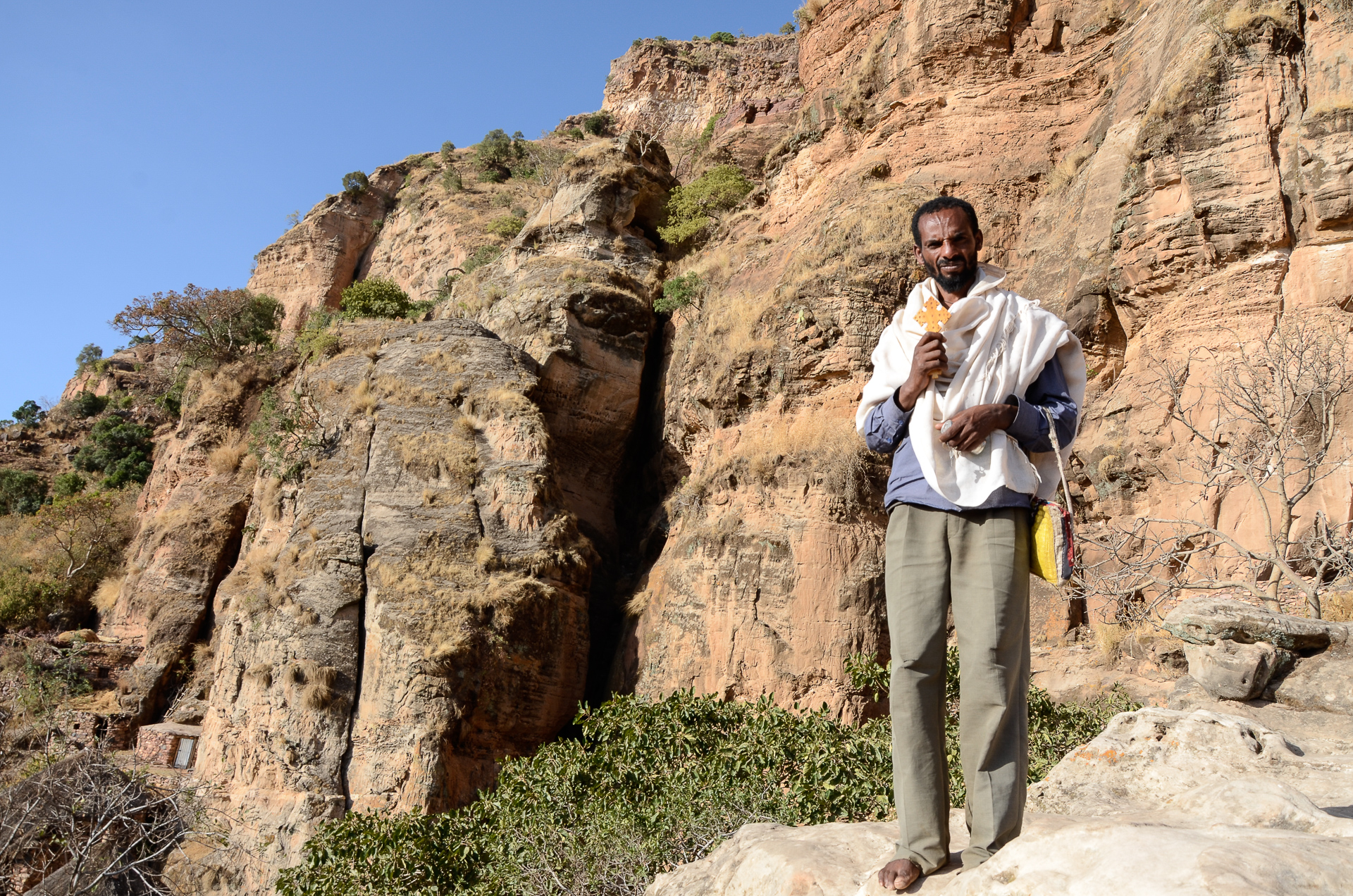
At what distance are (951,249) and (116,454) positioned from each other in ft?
114

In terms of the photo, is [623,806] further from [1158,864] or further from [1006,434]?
[1158,864]

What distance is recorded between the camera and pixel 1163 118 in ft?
41.7

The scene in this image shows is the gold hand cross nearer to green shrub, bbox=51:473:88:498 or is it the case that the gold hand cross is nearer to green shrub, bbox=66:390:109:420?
green shrub, bbox=51:473:88:498

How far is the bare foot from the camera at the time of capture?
3.03 m

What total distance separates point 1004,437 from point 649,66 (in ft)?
143

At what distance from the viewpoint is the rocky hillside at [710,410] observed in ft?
39.8

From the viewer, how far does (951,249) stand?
3.62m

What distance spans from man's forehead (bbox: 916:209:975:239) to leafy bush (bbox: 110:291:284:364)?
92.1 ft

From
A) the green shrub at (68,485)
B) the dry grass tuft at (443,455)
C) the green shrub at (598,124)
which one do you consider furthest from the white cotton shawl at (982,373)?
the green shrub at (598,124)

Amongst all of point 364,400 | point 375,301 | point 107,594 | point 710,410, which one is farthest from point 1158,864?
point 107,594

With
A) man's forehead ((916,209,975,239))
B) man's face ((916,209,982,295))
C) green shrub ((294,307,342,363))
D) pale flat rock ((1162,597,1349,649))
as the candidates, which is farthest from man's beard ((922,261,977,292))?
green shrub ((294,307,342,363))

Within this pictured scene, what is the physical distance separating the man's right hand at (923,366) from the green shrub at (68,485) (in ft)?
110

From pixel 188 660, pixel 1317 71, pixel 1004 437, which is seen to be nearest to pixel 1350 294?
pixel 1317 71

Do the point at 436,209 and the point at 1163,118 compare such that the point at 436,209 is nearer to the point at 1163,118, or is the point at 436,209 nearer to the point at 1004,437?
the point at 1163,118
